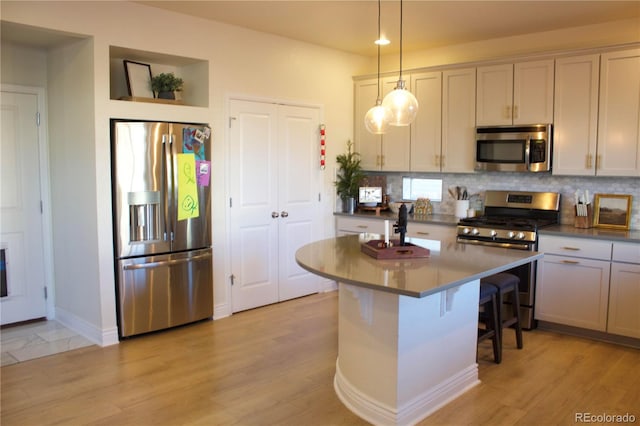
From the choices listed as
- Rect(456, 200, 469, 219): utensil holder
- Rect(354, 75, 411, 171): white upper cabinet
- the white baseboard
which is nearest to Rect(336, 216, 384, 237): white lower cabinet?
Rect(354, 75, 411, 171): white upper cabinet

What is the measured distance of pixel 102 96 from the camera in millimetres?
3949

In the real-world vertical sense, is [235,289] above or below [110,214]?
below

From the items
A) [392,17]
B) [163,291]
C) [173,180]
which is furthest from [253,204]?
[392,17]

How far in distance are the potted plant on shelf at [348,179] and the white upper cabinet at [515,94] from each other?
1.42 meters

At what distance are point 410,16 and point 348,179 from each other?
6.43 ft

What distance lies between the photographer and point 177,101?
4.47m

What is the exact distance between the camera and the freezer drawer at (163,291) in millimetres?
4148

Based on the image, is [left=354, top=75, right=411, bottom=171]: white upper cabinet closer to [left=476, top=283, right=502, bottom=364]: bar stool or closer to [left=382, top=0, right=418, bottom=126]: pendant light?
[left=476, top=283, right=502, bottom=364]: bar stool

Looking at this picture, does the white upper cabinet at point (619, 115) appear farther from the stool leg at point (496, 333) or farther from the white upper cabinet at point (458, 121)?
the stool leg at point (496, 333)

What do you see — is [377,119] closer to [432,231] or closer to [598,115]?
[432,231]

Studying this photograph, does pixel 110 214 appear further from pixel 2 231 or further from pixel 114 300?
pixel 2 231

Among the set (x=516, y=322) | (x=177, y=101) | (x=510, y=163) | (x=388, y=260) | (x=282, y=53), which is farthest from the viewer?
(x=282, y=53)

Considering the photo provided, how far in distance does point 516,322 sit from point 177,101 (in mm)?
3269

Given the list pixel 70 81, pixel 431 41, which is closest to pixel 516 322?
pixel 431 41
